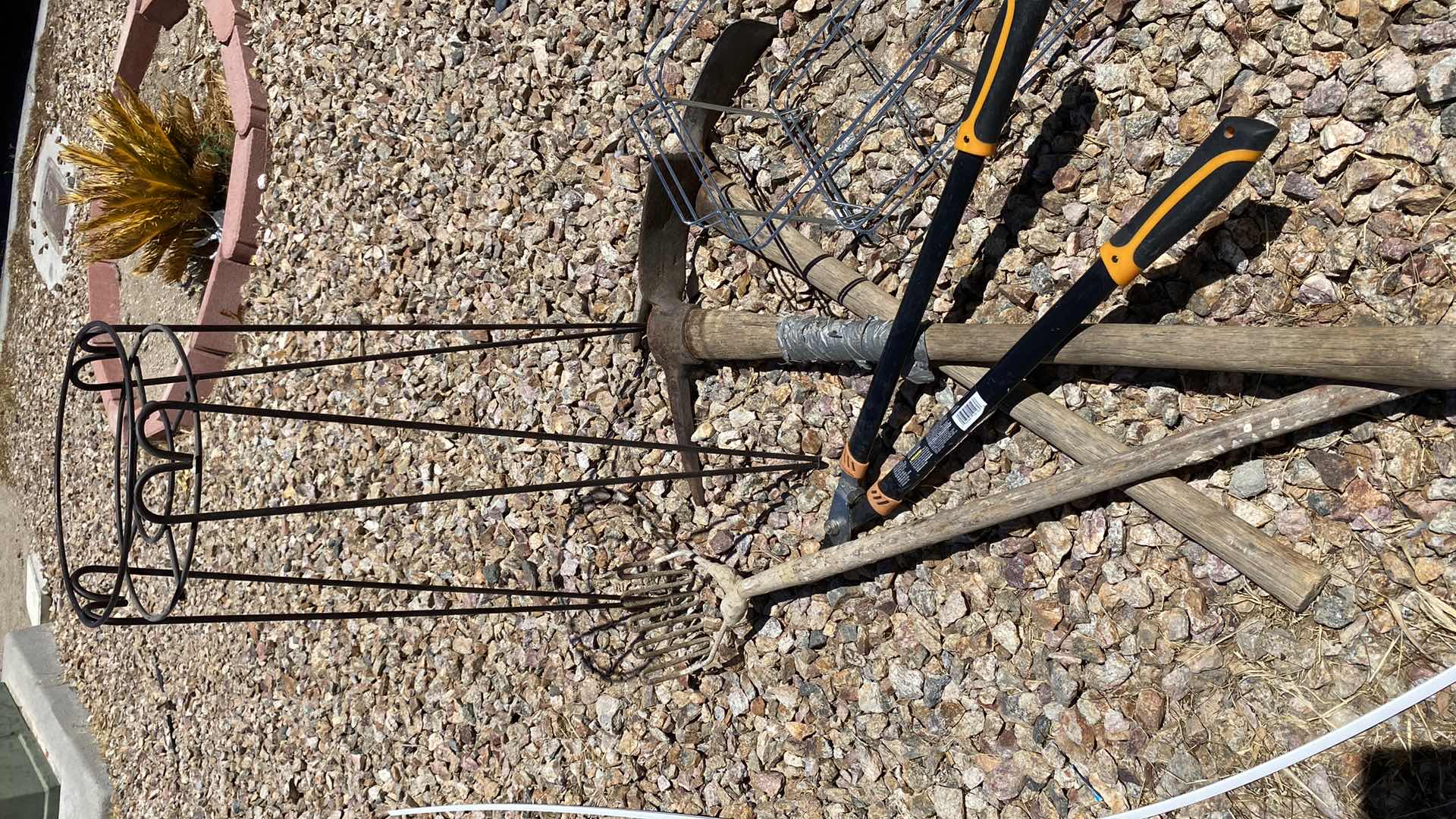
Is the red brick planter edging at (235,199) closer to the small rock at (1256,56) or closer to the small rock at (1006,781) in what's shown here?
the small rock at (1006,781)

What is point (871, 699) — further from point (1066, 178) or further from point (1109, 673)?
point (1066, 178)

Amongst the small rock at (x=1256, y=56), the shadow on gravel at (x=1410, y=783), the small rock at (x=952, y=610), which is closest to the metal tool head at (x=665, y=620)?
the small rock at (x=952, y=610)

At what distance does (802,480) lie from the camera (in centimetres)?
233

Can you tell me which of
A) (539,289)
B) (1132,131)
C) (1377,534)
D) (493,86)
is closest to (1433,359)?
(1377,534)

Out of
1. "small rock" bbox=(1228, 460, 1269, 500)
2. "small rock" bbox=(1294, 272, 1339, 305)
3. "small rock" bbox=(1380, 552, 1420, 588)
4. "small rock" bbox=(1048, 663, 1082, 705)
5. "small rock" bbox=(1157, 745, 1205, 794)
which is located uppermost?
"small rock" bbox=(1294, 272, 1339, 305)

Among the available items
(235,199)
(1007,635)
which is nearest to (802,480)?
(1007,635)

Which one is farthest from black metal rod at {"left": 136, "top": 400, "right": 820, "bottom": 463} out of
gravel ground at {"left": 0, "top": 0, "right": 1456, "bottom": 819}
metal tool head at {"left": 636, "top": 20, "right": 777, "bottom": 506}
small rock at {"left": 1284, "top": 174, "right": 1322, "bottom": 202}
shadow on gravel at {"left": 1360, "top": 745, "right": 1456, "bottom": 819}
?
shadow on gravel at {"left": 1360, "top": 745, "right": 1456, "bottom": 819}

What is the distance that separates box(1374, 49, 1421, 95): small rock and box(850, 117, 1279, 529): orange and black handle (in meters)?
0.33

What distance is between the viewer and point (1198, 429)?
5.57 ft

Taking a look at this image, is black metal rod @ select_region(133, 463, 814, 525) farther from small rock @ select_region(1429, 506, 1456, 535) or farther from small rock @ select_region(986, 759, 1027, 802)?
small rock @ select_region(1429, 506, 1456, 535)

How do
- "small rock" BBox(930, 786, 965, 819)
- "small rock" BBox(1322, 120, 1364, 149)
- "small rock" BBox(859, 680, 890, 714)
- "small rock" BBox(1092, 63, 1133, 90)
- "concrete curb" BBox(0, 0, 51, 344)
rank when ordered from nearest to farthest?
"small rock" BBox(1322, 120, 1364, 149), "small rock" BBox(1092, 63, 1133, 90), "small rock" BBox(930, 786, 965, 819), "small rock" BBox(859, 680, 890, 714), "concrete curb" BBox(0, 0, 51, 344)

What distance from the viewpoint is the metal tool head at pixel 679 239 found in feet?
7.71

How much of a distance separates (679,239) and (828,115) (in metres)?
0.47

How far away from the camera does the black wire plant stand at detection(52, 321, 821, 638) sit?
1.49 metres
